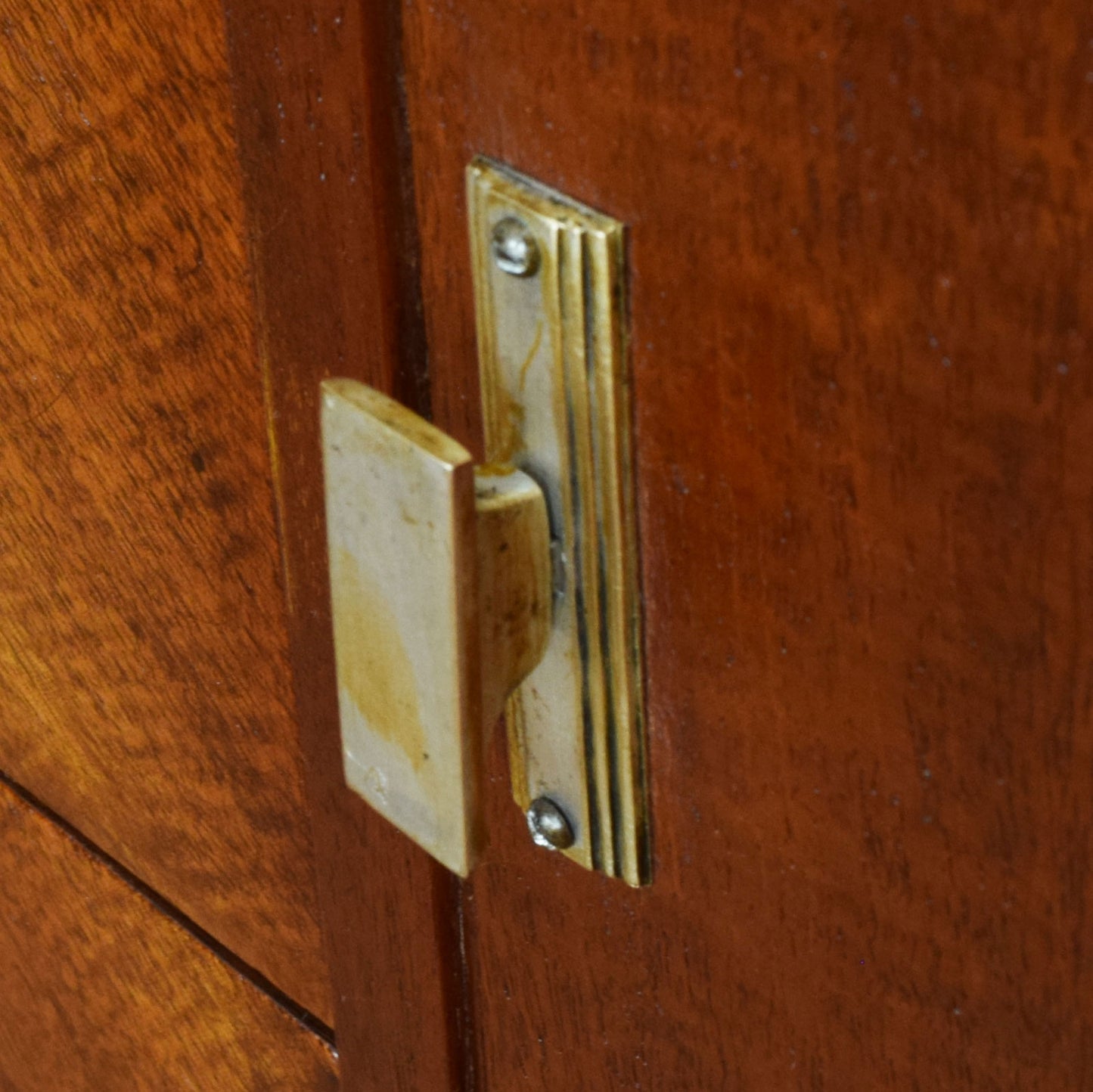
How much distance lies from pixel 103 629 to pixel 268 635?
110mm

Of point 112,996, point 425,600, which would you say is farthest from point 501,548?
point 112,996

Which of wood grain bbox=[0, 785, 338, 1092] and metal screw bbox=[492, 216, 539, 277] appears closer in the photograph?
metal screw bbox=[492, 216, 539, 277]

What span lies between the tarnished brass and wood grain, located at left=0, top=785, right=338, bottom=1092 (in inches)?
11.8

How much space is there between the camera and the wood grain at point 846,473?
12.9 inches

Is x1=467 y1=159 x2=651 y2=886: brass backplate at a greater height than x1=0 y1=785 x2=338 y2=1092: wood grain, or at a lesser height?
greater

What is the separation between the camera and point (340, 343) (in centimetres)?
49

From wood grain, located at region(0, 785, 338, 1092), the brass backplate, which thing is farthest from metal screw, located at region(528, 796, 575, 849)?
wood grain, located at region(0, 785, 338, 1092)

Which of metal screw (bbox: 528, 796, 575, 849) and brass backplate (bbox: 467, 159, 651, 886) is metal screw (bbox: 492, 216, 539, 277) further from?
metal screw (bbox: 528, 796, 575, 849)

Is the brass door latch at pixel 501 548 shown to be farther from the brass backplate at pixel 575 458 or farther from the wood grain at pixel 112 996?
the wood grain at pixel 112 996

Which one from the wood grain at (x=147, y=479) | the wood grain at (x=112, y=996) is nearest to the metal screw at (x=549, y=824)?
the wood grain at (x=147, y=479)

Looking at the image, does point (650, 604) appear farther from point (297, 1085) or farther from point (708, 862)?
point (297, 1085)

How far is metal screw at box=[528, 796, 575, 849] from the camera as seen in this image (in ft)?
1.60

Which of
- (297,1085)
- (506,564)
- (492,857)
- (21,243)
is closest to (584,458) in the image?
(506,564)

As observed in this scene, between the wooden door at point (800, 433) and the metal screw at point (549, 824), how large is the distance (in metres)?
0.02
